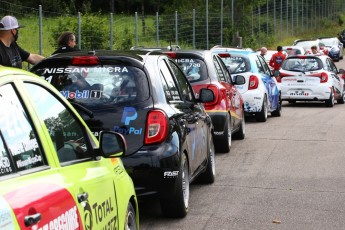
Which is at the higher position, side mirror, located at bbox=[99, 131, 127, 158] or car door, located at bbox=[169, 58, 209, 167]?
side mirror, located at bbox=[99, 131, 127, 158]

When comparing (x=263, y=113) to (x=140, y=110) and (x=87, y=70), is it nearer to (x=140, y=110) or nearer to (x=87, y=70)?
(x=87, y=70)

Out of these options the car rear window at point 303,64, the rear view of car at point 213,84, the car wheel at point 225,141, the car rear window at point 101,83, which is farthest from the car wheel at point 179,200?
the car rear window at point 303,64

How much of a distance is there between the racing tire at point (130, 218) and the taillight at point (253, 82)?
12.2m

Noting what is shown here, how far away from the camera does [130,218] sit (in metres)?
5.73

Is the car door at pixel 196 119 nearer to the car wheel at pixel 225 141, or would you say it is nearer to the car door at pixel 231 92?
the car wheel at pixel 225 141

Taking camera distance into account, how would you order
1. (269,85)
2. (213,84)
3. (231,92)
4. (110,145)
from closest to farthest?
A: (110,145) → (213,84) → (231,92) → (269,85)

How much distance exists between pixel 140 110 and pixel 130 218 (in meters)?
2.06

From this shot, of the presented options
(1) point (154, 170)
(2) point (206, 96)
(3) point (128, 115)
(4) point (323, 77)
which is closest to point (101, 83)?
(3) point (128, 115)

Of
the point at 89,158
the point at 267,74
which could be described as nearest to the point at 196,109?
the point at 89,158

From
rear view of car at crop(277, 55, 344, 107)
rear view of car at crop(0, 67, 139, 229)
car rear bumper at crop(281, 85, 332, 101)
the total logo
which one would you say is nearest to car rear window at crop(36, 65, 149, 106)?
the total logo

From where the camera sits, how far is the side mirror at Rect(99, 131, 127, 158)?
16.5 ft

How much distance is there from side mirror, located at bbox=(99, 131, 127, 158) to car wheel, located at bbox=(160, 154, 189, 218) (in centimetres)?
268

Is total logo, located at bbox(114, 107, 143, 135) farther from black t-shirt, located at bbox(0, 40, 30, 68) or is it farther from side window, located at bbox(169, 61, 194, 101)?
black t-shirt, located at bbox(0, 40, 30, 68)

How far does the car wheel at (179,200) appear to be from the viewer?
7832 millimetres
